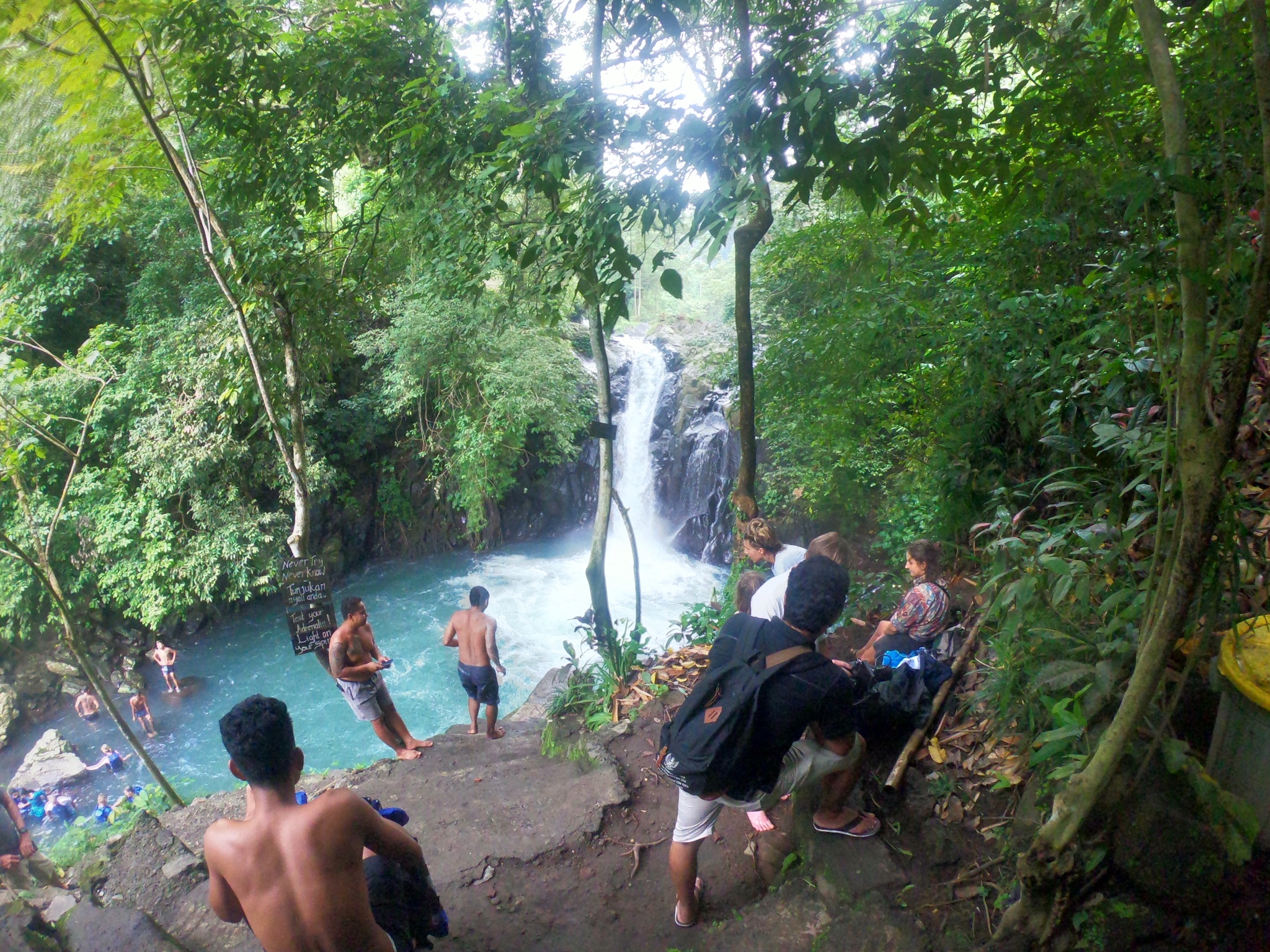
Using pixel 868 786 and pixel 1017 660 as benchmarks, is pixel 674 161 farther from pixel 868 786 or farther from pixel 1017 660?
pixel 868 786

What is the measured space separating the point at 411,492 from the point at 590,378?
572cm

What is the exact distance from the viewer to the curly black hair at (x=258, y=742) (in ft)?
6.60

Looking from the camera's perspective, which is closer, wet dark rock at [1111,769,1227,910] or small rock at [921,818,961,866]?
wet dark rock at [1111,769,1227,910]

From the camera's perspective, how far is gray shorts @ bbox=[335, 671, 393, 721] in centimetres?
534

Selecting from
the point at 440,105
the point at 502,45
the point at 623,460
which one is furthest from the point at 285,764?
the point at 623,460

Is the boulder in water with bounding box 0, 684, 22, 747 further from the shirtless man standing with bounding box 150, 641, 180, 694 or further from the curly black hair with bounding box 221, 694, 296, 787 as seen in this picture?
the curly black hair with bounding box 221, 694, 296, 787

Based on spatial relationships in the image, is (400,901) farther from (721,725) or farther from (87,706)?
(87,706)

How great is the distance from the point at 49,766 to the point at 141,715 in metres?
1.31

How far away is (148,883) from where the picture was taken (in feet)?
11.5

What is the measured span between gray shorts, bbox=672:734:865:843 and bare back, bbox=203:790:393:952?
1240 mm

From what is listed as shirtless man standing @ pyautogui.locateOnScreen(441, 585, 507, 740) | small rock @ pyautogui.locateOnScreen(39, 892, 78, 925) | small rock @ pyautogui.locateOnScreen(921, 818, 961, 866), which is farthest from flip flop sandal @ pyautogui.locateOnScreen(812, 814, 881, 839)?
shirtless man standing @ pyautogui.locateOnScreen(441, 585, 507, 740)

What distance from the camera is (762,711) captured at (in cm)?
248

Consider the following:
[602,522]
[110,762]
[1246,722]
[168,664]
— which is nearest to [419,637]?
[168,664]

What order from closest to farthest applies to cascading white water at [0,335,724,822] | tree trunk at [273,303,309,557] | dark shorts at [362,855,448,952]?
dark shorts at [362,855,448,952] → tree trunk at [273,303,309,557] → cascading white water at [0,335,724,822]
